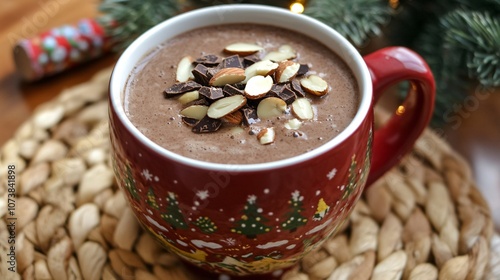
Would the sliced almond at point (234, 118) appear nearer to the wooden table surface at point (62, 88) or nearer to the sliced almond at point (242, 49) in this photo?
the sliced almond at point (242, 49)

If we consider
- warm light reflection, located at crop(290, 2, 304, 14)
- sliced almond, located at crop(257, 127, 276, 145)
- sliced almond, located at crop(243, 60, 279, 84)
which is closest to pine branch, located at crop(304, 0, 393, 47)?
warm light reflection, located at crop(290, 2, 304, 14)

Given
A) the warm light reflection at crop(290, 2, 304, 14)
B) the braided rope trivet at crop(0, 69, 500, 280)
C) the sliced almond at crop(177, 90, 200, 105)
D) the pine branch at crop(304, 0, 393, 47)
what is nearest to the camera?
the sliced almond at crop(177, 90, 200, 105)

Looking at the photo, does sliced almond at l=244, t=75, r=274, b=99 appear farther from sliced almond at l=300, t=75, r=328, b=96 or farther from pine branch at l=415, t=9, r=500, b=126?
pine branch at l=415, t=9, r=500, b=126

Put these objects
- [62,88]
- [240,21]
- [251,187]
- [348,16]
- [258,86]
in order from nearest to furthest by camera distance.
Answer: [251,187]
[258,86]
[240,21]
[348,16]
[62,88]

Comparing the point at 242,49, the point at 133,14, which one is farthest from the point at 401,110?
the point at 133,14

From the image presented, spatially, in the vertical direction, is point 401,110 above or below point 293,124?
below

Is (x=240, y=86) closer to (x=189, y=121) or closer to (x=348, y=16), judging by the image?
(x=189, y=121)

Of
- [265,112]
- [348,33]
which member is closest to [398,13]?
[348,33]
